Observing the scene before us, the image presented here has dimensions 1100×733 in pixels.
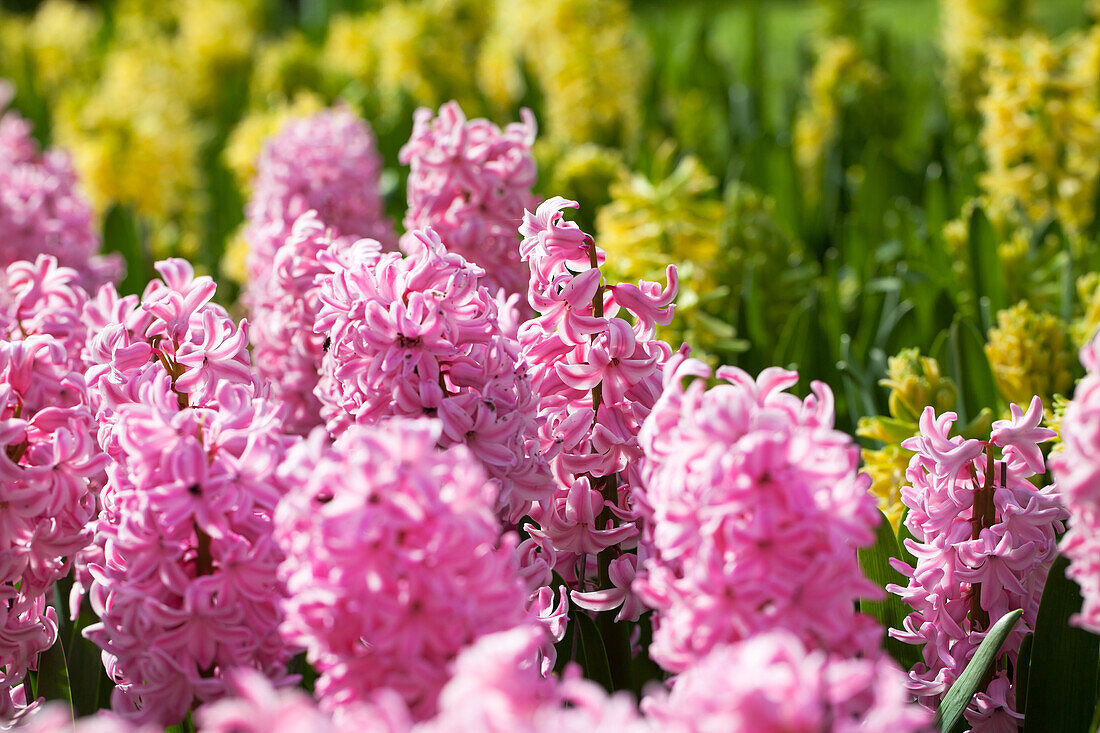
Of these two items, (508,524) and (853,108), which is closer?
(508,524)

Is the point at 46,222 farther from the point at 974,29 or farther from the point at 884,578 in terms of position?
the point at 974,29

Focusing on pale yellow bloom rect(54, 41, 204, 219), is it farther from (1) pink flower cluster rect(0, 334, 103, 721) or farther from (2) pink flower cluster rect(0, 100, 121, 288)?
(1) pink flower cluster rect(0, 334, 103, 721)

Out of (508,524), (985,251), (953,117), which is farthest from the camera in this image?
(953,117)

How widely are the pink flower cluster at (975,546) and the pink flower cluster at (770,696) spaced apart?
1.56ft

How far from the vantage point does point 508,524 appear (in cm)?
145

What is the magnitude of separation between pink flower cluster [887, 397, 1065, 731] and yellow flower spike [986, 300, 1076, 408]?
A: 0.83m

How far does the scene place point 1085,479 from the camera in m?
0.87

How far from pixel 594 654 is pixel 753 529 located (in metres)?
0.43

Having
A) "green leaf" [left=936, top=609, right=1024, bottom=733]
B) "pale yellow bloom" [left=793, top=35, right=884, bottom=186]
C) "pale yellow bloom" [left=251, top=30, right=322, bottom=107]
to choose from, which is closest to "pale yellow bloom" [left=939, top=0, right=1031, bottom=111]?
"pale yellow bloom" [left=793, top=35, right=884, bottom=186]

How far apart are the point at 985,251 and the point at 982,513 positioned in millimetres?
1480

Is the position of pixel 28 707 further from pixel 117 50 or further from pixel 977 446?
pixel 117 50

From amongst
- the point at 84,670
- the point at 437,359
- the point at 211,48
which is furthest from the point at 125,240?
the point at 211,48

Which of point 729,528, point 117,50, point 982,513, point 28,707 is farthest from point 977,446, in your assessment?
point 117,50

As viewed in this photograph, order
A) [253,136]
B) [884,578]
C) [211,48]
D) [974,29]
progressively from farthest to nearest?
[211,48]
[974,29]
[253,136]
[884,578]
